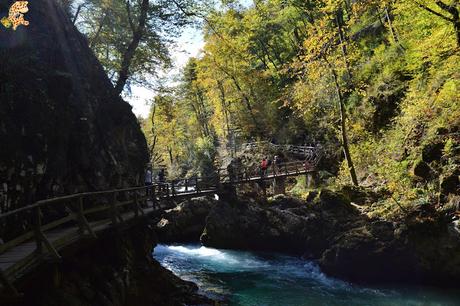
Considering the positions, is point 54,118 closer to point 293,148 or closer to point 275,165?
point 275,165

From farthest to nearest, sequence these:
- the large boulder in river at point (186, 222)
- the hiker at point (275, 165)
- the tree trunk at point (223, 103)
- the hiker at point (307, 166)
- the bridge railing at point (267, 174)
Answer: the tree trunk at point (223, 103)
the hiker at point (307, 166)
the large boulder in river at point (186, 222)
the hiker at point (275, 165)
the bridge railing at point (267, 174)

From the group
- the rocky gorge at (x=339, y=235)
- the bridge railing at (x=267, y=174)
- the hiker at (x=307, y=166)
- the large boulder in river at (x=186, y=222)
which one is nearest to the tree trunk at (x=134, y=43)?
the bridge railing at (x=267, y=174)

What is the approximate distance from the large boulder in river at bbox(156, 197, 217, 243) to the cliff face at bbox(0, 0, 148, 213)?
11.1 m

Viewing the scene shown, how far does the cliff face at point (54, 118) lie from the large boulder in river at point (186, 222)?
1113cm

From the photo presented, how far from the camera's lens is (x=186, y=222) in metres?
29.3

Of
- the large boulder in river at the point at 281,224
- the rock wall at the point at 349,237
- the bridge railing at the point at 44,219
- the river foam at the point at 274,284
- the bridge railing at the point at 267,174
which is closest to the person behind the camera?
the bridge railing at the point at 44,219

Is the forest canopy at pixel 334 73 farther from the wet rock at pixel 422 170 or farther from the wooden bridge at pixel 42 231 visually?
the wooden bridge at pixel 42 231

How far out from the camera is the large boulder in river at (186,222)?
29.1m

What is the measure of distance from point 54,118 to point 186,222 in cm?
1822

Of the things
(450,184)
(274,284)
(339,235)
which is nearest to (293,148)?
(339,235)

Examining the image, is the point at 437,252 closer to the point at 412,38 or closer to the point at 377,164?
the point at 377,164

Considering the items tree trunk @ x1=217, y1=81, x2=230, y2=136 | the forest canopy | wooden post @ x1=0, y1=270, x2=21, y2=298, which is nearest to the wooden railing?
the forest canopy

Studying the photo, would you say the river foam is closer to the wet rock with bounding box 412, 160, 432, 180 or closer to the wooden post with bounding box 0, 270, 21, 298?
the wet rock with bounding box 412, 160, 432, 180

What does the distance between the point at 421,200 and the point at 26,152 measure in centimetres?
1516
